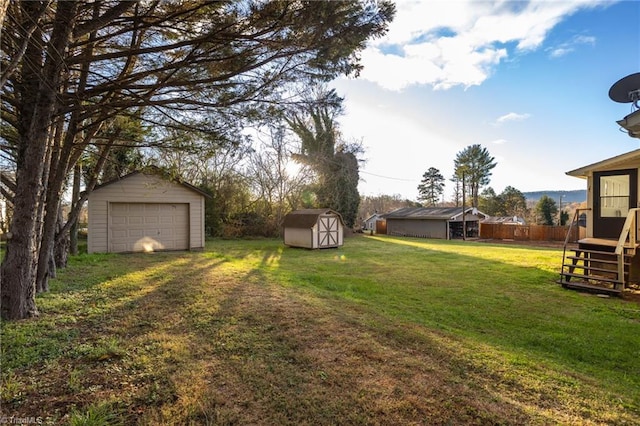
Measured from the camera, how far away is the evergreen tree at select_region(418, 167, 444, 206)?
43.6m

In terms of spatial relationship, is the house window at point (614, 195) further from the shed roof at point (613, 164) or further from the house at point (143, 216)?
the house at point (143, 216)

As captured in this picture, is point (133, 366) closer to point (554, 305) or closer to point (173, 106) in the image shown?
point (173, 106)

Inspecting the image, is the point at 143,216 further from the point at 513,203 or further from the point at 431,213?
the point at 513,203

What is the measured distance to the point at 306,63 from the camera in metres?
4.49

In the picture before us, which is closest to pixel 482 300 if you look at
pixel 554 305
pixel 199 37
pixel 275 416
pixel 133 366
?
pixel 554 305

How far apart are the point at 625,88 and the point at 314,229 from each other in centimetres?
1147

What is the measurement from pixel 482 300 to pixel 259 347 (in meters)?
4.77

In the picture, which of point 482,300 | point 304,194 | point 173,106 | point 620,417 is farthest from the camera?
point 304,194

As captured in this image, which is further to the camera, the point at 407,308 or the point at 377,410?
the point at 407,308

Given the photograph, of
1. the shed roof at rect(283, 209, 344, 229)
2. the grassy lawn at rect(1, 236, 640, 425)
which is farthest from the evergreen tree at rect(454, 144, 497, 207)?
the grassy lawn at rect(1, 236, 640, 425)

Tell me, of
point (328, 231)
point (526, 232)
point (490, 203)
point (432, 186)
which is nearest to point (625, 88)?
point (328, 231)

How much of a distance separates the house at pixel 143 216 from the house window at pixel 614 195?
13.4m

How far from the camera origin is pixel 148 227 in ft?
39.4

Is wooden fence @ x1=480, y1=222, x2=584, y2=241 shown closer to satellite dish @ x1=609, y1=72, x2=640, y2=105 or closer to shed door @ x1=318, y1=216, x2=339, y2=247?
shed door @ x1=318, y1=216, x2=339, y2=247
